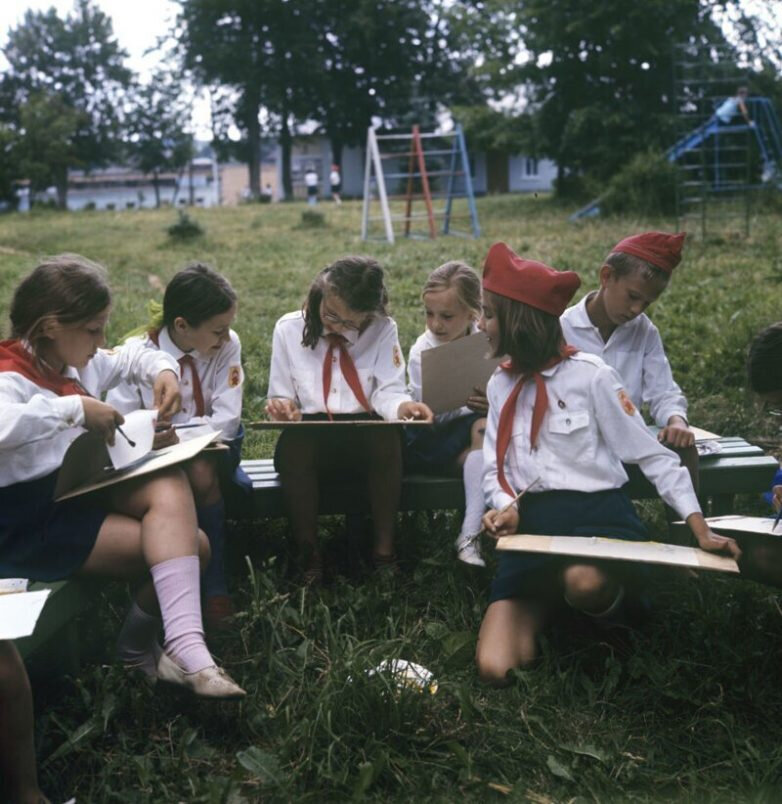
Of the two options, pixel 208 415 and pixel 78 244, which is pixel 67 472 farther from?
pixel 78 244

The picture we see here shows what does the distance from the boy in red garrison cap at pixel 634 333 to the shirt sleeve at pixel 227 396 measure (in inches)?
44.3

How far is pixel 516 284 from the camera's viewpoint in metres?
2.95

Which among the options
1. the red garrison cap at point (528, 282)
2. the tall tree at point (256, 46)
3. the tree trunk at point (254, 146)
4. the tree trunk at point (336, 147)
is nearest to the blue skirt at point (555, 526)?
the red garrison cap at point (528, 282)

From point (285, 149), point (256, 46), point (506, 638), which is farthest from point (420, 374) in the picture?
point (285, 149)

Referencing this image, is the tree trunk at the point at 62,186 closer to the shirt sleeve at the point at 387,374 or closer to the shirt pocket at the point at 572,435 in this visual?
the shirt sleeve at the point at 387,374

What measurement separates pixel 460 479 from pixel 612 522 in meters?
0.72

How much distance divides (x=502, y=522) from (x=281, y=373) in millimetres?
1111

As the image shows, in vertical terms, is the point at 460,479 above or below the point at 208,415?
below

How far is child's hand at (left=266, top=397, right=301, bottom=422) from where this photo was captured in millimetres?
3482

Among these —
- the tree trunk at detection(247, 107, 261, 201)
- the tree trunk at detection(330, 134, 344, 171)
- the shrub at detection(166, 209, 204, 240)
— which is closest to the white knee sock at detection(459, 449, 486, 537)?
the shrub at detection(166, 209, 204, 240)

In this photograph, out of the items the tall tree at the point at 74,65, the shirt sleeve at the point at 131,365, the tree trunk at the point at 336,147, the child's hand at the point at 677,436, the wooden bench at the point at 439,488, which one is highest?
the tall tree at the point at 74,65

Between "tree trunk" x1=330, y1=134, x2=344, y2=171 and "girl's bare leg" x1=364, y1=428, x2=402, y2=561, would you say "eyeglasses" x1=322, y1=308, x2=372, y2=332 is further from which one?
"tree trunk" x1=330, y1=134, x2=344, y2=171

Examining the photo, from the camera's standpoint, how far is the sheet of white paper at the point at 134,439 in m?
2.74

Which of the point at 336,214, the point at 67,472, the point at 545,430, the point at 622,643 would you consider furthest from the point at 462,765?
the point at 336,214
